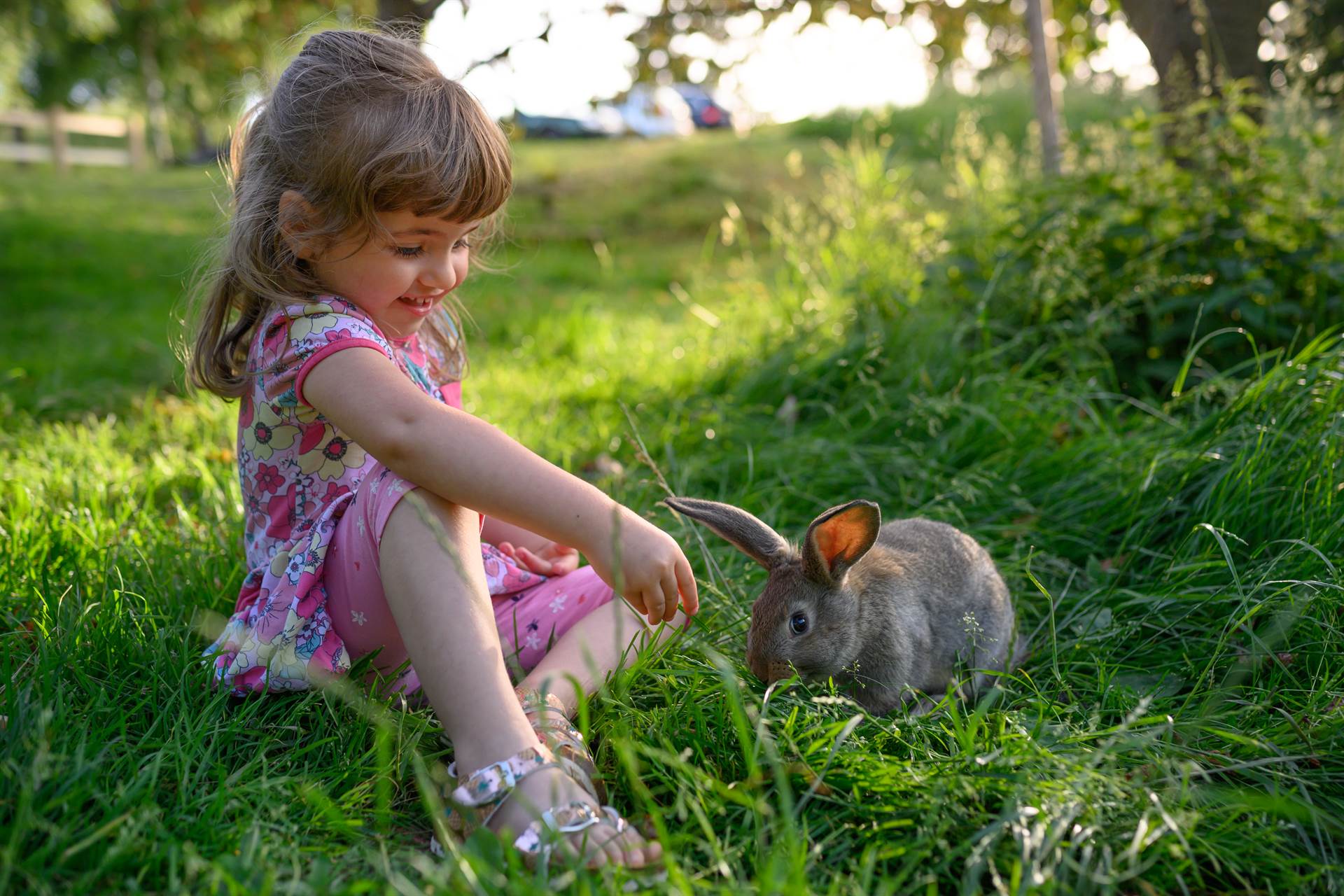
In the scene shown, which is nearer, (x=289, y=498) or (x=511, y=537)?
(x=289, y=498)

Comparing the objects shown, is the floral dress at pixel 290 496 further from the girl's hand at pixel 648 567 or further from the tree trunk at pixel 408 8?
the tree trunk at pixel 408 8

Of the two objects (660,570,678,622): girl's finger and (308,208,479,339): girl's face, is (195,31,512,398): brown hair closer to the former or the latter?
(308,208,479,339): girl's face

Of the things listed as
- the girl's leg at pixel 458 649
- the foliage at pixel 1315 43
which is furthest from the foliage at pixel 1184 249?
the girl's leg at pixel 458 649

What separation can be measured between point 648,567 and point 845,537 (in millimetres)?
589

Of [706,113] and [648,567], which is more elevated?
[706,113]

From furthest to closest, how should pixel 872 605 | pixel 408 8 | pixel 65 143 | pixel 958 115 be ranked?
pixel 65 143
pixel 958 115
pixel 408 8
pixel 872 605

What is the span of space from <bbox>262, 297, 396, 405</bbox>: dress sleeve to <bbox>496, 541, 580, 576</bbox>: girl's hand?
748 millimetres

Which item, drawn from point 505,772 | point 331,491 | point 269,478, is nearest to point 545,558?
point 331,491

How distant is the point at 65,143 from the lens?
2008 cm

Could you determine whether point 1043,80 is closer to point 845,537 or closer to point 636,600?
point 845,537

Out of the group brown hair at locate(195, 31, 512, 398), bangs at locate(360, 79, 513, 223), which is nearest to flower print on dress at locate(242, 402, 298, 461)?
brown hair at locate(195, 31, 512, 398)

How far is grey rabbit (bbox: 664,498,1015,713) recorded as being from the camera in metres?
2.33

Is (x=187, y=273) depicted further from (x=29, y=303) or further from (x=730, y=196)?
(x=730, y=196)

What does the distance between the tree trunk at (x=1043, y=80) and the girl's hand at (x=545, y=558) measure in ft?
12.8
